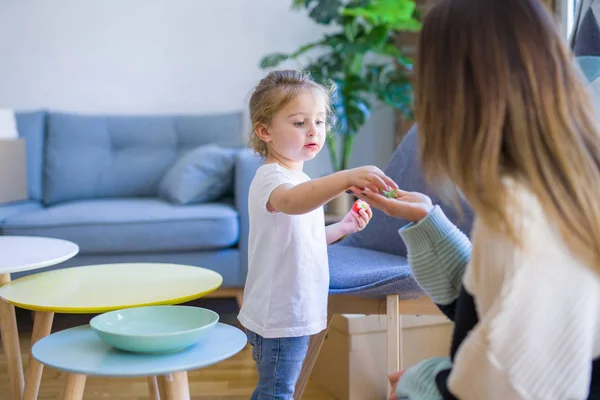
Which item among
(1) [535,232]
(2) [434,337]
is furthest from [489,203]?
(2) [434,337]

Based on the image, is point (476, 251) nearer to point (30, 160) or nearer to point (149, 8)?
point (30, 160)

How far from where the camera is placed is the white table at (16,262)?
5.59ft

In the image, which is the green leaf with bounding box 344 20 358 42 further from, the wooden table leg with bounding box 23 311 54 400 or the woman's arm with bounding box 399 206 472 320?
the woman's arm with bounding box 399 206 472 320

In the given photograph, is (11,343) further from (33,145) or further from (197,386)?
(33,145)

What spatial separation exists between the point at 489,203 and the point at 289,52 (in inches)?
120

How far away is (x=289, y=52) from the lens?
3.72 meters

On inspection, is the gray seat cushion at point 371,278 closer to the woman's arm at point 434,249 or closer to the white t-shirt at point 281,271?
the white t-shirt at point 281,271

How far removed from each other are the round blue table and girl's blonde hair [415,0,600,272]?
19.5 inches

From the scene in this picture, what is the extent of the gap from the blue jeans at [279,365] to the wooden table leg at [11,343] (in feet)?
2.63

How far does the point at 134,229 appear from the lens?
2678 mm

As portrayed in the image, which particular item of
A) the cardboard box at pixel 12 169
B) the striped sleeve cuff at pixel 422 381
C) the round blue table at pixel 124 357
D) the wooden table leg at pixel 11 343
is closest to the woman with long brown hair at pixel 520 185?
the striped sleeve cuff at pixel 422 381

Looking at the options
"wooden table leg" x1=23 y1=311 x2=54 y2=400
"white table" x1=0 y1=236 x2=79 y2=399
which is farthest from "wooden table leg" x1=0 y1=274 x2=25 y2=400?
"wooden table leg" x1=23 y1=311 x2=54 y2=400

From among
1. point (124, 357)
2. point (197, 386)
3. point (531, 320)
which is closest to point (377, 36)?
point (197, 386)

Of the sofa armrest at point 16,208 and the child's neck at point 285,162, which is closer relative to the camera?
the child's neck at point 285,162
